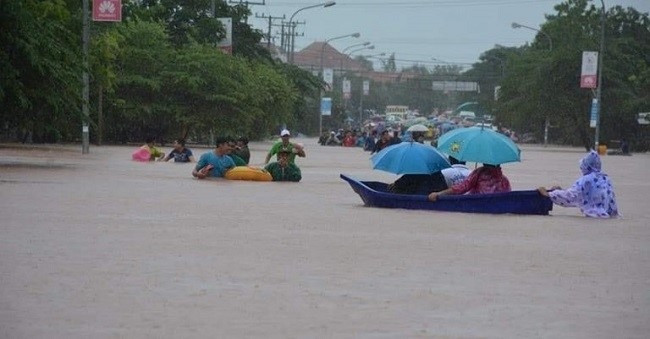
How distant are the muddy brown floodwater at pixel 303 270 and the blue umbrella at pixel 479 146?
131cm

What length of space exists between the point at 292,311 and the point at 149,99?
59.8 metres

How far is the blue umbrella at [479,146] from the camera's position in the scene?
24.6m

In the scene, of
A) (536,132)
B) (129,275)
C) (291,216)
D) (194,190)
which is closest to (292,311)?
(129,275)

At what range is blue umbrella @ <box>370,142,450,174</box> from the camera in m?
24.6

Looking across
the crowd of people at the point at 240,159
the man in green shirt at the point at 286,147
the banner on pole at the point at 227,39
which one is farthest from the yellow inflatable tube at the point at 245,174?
the banner on pole at the point at 227,39

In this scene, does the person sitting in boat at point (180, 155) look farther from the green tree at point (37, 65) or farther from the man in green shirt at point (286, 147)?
the man in green shirt at point (286, 147)

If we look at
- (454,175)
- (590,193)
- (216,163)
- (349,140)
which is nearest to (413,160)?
(454,175)

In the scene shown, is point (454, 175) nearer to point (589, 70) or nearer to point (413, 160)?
point (413, 160)

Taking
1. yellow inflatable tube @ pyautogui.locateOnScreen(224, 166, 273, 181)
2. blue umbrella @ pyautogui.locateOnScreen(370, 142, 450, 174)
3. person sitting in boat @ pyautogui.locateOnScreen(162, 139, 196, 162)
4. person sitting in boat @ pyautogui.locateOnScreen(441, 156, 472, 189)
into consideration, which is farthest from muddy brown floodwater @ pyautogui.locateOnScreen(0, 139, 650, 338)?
person sitting in boat @ pyautogui.locateOnScreen(162, 139, 196, 162)

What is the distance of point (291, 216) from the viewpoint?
→ 75.4 ft

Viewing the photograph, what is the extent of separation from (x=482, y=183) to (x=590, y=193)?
1673 mm

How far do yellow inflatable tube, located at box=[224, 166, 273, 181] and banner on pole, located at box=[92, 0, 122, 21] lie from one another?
539 inches

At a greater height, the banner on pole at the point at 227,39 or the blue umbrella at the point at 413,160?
the banner on pole at the point at 227,39

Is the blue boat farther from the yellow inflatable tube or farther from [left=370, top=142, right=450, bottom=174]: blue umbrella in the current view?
the yellow inflatable tube
